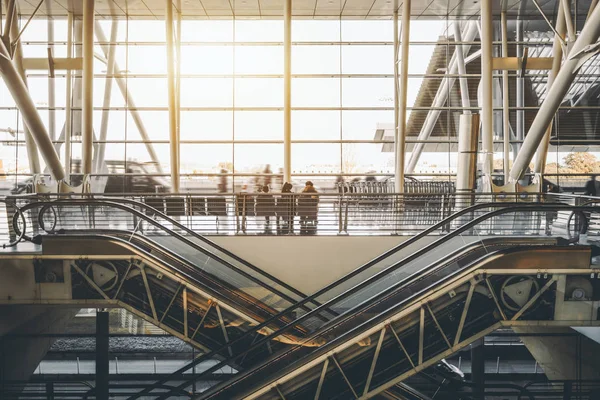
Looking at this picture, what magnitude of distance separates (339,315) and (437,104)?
15.2 metres

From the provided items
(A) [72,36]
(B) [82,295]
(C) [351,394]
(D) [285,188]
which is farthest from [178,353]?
(A) [72,36]

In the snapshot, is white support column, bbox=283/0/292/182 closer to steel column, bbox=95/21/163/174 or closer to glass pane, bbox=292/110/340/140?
glass pane, bbox=292/110/340/140

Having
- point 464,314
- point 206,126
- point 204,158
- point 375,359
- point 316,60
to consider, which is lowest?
point 375,359

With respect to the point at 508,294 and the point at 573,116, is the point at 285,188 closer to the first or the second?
the point at 508,294

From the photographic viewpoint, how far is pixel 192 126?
74.2ft

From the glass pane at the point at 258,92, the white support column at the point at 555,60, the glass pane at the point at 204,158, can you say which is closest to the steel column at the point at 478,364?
the white support column at the point at 555,60

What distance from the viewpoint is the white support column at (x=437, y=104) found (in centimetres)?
2253

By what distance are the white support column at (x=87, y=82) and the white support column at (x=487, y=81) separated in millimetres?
11397

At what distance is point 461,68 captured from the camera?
22375mm

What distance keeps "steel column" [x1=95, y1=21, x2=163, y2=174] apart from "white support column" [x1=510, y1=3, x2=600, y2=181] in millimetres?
13545

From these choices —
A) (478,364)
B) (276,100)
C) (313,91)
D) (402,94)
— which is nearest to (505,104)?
(402,94)

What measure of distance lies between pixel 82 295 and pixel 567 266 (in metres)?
8.48

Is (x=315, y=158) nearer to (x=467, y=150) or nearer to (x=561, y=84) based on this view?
(x=467, y=150)

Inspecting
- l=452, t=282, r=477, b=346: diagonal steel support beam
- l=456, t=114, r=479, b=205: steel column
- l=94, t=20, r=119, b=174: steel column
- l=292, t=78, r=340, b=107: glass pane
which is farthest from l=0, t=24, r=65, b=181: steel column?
l=452, t=282, r=477, b=346: diagonal steel support beam
